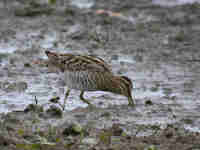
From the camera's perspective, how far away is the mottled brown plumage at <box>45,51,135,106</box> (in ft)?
31.4

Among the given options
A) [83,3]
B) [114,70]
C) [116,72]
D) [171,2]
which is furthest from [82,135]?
[171,2]

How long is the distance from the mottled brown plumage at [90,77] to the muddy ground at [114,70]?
32 centimetres

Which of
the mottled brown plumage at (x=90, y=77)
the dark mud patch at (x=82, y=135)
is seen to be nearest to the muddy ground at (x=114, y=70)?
the dark mud patch at (x=82, y=135)

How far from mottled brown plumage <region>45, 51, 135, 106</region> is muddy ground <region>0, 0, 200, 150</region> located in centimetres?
32

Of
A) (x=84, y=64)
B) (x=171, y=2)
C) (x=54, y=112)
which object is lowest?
(x=54, y=112)

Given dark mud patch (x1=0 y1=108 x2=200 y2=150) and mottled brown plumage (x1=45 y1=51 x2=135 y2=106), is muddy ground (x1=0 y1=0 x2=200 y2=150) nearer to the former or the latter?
dark mud patch (x1=0 y1=108 x2=200 y2=150)

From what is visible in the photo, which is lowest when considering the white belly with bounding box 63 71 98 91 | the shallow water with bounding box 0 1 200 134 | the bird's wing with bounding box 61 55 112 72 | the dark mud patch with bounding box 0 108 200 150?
the shallow water with bounding box 0 1 200 134

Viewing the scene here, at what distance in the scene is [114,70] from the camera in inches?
503

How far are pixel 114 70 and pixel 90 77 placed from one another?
323 cm

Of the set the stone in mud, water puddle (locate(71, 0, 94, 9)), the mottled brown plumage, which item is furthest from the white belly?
water puddle (locate(71, 0, 94, 9))

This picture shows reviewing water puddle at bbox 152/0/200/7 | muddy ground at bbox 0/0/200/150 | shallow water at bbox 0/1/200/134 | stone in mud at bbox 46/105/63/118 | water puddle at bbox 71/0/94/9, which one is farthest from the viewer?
water puddle at bbox 152/0/200/7

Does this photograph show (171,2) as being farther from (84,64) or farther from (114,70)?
(84,64)

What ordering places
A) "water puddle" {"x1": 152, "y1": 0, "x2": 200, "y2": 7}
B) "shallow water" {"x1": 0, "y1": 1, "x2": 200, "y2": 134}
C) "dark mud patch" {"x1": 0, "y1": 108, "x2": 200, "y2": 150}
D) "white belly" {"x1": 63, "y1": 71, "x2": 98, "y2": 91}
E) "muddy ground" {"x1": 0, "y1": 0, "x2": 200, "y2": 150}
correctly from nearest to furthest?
"dark mud patch" {"x1": 0, "y1": 108, "x2": 200, "y2": 150}
"muddy ground" {"x1": 0, "y1": 0, "x2": 200, "y2": 150}
"white belly" {"x1": 63, "y1": 71, "x2": 98, "y2": 91}
"shallow water" {"x1": 0, "y1": 1, "x2": 200, "y2": 134}
"water puddle" {"x1": 152, "y1": 0, "x2": 200, "y2": 7}

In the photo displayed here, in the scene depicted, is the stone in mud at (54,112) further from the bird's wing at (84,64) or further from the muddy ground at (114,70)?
the bird's wing at (84,64)
